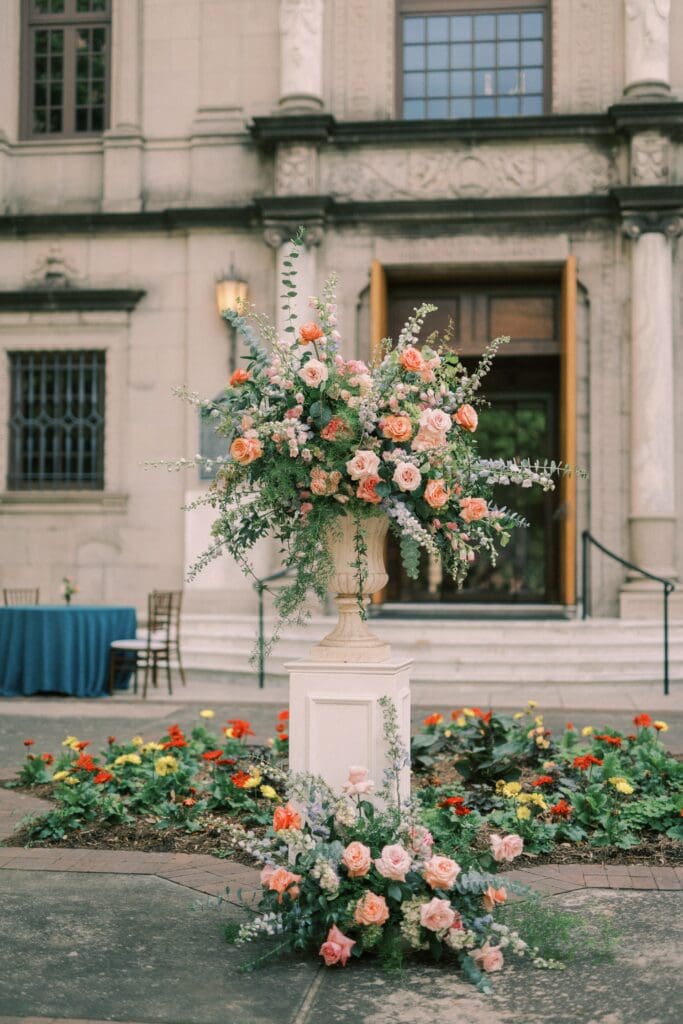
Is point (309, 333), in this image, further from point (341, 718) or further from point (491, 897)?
point (491, 897)

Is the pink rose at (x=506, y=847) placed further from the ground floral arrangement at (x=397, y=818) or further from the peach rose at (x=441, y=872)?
the peach rose at (x=441, y=872)

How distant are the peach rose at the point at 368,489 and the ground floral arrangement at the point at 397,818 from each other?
0.85 meters

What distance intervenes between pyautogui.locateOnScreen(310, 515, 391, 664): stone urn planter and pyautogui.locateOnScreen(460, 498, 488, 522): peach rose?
0.32m

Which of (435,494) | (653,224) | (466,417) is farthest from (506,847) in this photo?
(653,224)

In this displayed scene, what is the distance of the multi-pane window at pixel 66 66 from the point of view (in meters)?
15.5

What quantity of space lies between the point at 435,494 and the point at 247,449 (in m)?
0.73

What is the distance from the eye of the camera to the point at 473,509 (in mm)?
4789

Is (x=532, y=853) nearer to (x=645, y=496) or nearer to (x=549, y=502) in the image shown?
(x=645, y=496)

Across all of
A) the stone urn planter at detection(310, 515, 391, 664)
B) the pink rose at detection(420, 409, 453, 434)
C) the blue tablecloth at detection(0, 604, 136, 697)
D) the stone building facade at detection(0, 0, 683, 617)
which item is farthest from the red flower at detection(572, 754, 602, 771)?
the stone building facade at detection(0, 0, 683, 617)

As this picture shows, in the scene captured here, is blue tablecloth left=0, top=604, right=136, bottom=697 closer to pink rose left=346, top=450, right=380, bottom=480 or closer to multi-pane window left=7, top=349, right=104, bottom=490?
multi-pane window left=7, top=349, right=104, bottom=490

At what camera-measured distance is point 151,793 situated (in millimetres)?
6434

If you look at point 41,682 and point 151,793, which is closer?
point 151,793

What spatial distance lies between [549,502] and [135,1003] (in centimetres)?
1153

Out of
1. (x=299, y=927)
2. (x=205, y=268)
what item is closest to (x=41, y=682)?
(x=205, y=268)
